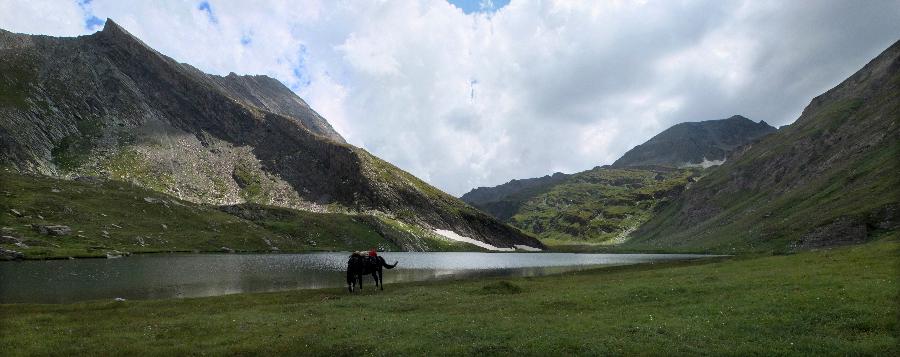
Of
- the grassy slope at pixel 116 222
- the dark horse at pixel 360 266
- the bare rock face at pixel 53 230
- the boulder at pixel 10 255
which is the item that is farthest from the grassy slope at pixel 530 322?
the bare rock face at pixel 53 230

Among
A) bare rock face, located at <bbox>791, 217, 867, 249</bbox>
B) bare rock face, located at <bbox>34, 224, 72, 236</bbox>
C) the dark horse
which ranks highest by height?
bare rock face, located at <bbox>34, 224, 72, 236</bbox>

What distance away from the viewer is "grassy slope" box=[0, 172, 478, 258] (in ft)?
375

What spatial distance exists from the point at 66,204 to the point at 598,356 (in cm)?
16695

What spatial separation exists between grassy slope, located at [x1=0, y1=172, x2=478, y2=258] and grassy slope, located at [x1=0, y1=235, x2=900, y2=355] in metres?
88.7

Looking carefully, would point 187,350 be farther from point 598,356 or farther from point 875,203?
point 875,203

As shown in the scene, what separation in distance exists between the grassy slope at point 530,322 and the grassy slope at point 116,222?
88.7 metres

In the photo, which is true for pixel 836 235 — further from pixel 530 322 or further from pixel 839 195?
pixel 530 322

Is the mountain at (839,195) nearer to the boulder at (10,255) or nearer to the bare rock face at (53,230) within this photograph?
the boulder at (10,255)

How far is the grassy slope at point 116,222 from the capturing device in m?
114

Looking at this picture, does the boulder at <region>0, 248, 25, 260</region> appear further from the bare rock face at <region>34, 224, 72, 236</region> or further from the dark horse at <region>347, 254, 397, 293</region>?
the dark horse at <region>347, 254, 397, 293</region>

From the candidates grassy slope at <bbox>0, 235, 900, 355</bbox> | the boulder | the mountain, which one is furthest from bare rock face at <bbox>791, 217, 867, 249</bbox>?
the boulder

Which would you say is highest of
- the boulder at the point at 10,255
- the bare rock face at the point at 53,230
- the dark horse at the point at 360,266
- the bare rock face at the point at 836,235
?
the bare rock face at the point at 53,230

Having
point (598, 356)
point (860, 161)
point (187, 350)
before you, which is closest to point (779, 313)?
point (598, 356)

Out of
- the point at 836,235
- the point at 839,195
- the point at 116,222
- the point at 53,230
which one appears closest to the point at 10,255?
the point at 53,230
